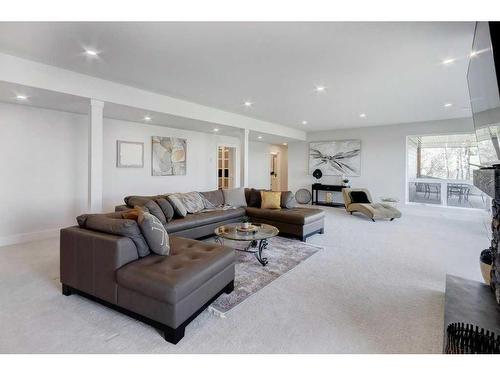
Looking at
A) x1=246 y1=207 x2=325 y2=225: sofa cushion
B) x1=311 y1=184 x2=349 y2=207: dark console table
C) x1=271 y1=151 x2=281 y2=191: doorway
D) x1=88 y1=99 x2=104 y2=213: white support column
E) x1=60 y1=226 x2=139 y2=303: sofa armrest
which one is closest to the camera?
x1=60 y1=226 x2=139 y2=303: sofa armrest

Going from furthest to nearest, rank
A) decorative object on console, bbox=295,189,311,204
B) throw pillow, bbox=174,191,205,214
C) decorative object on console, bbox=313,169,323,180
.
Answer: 1. decorative object on console, bbox=295,189,311,204
2. decorative object on console, bbox=313,169,323,180
3. throw pillow, bbox=174,191,205,214

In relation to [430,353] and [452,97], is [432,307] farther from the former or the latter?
[452,97]

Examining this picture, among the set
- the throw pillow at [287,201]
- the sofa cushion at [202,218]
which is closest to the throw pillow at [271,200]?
the throw pillow at [287,201]

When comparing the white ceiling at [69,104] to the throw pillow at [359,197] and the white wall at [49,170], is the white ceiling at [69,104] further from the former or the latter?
the throw pillow at [359,197]

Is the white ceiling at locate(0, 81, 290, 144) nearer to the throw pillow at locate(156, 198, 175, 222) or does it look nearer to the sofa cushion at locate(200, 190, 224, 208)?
the sofa cushion at locate(200, 190, 224, 208)

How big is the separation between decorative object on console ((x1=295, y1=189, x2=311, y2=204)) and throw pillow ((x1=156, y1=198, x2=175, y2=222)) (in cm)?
574

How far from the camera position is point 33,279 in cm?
264

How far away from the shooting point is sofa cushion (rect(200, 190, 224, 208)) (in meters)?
4.93

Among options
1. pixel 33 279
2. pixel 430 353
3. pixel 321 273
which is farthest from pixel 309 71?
pixel 33 279

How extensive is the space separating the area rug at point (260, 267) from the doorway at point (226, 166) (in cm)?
400

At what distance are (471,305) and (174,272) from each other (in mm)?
2203

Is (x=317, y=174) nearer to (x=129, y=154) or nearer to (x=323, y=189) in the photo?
(x=323, y=189)

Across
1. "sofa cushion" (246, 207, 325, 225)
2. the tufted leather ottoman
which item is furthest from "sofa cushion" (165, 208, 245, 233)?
the tufted leather ottoman

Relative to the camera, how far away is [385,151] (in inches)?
288
